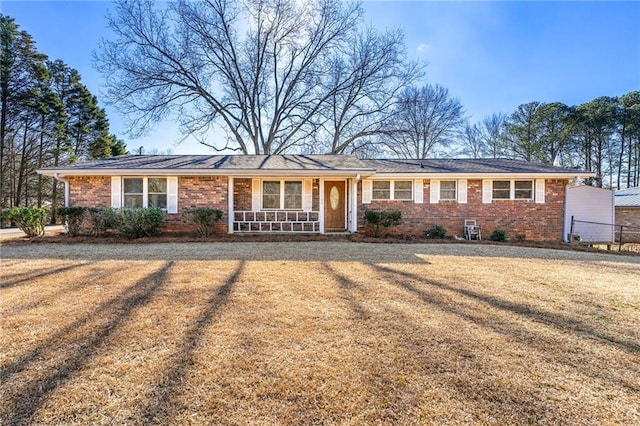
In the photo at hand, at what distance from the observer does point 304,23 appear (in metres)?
21.2

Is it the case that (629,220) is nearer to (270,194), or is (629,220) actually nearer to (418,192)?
(418,192)

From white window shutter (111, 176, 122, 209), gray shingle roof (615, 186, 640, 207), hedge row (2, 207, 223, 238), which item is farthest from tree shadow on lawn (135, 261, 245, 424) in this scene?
gray shingle roof (615, 186, 640, 207)

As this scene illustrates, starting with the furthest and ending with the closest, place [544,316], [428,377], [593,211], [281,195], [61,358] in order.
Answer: [593,211]
[281,195]
[544,316]
[61,358]
[428,377]

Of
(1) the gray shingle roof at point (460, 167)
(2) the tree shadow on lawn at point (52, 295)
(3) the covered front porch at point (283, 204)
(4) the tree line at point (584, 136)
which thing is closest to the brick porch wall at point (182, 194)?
(3) the covered front porch at point (283, 204)

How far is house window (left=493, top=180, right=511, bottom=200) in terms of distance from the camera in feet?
39.0

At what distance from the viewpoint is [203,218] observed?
398 inches

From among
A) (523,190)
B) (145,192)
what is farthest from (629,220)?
(145,192)

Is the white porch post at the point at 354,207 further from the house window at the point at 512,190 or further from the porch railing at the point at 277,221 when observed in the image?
the house window at the point at 512,190

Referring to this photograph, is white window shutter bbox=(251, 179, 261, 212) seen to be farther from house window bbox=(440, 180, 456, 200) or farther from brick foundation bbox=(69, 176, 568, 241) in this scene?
house window bbox=(440, 180, 456, 200)

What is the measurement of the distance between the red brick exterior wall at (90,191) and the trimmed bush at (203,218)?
336 centimetres

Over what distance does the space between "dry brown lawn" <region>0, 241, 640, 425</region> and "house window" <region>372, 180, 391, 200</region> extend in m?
6.86

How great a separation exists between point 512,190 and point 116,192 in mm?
15282

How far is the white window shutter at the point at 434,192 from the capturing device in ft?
39.1

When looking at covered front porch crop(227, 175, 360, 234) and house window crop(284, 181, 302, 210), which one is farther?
house window crop(284, 181, 302, 210)
